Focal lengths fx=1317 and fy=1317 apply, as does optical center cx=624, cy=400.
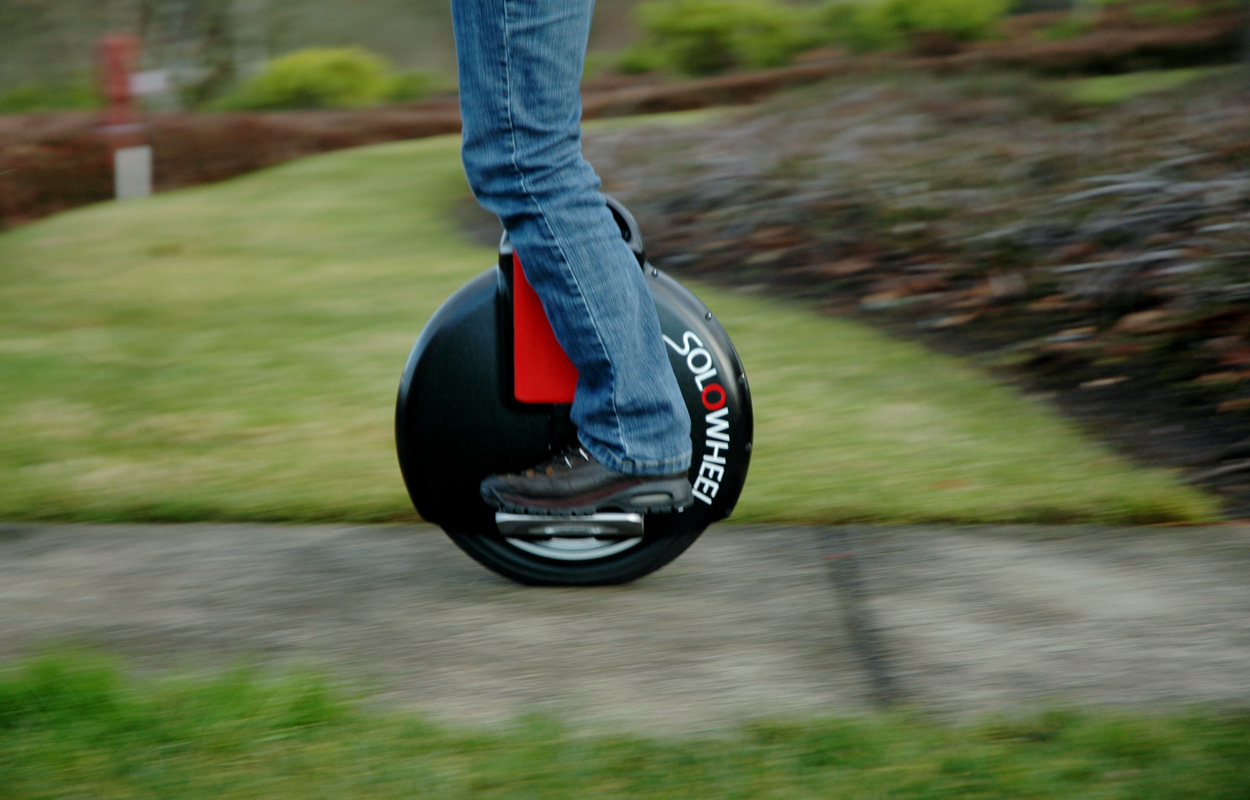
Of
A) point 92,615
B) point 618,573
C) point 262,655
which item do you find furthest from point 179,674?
point 618,573

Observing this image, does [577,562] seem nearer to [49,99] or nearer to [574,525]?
[574,525]

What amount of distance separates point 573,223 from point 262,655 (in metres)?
1.03

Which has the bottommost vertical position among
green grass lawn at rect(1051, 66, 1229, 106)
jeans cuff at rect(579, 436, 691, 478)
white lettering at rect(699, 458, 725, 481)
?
white lettering at rect(699, 458, 725, 481)

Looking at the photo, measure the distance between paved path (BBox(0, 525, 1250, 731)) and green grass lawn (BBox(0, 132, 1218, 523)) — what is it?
23 cm

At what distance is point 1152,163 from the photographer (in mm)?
6051

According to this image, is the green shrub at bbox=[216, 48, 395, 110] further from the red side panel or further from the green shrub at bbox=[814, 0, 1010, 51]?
the red side panel

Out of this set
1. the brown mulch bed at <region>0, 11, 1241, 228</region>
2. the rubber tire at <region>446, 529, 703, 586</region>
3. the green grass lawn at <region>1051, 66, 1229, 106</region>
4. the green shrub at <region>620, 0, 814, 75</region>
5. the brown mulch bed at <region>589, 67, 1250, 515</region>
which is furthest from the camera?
the green shrub at <region>620, 0, 814, 75</region>

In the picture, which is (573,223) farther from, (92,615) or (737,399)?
(92,615)

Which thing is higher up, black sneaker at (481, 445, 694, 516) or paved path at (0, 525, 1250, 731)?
black sneaker at (481, 445, 694, 516)

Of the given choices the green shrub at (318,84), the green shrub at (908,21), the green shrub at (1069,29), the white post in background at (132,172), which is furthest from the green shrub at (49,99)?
the green shrub at (1069,29)

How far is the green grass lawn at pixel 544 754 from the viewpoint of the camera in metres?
1.99

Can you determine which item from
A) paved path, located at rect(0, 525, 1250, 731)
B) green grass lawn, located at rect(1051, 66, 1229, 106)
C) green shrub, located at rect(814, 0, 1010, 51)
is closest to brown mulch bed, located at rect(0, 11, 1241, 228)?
green shrub, located at rect(814, 0, 1010, 51)

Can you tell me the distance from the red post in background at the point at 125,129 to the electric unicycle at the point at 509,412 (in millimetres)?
8455

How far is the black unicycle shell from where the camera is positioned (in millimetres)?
2789
